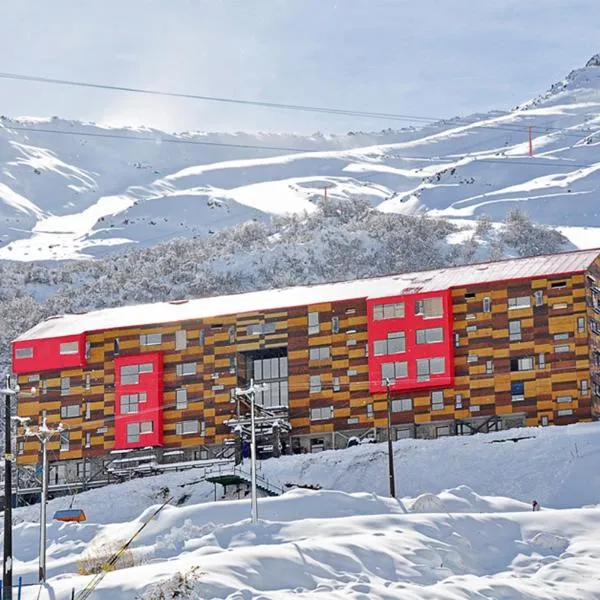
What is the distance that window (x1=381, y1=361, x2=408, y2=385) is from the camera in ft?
325

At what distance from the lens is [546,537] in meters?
54.1

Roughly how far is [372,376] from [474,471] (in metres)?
16.1

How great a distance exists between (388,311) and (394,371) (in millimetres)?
4356

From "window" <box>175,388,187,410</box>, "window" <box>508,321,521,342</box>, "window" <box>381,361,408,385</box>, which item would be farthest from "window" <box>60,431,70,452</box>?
"window" <box>508,321,521,342</box>

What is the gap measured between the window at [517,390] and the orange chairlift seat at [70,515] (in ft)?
96.9

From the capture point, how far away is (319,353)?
102 metres

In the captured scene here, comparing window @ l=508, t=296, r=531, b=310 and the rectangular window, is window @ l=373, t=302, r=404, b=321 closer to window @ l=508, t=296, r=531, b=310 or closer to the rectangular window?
window @ l=508, t=296, r=531, b=310

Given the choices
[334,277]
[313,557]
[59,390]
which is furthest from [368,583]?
[334,277]

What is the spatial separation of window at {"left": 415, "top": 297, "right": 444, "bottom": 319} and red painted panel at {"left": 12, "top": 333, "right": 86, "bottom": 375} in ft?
84.5

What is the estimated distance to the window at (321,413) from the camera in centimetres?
10100

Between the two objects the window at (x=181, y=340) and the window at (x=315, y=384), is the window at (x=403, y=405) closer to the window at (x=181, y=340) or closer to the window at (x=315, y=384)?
the window at (x=315, y=384)

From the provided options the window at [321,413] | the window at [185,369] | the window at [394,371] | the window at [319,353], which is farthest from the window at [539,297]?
the window at [185,369]

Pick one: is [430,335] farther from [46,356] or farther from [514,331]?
[46,356]

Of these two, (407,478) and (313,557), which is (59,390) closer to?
(407,478)
